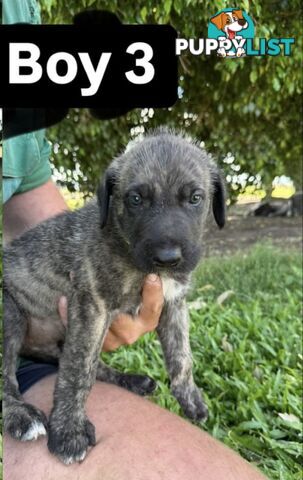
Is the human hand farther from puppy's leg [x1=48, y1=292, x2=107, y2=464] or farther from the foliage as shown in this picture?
the foliage

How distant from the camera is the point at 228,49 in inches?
94.1

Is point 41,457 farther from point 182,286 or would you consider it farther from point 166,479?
point 182,286

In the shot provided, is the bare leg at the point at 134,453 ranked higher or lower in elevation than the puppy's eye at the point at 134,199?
lower

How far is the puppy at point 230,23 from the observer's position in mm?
2268

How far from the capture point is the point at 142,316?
2.01 metres

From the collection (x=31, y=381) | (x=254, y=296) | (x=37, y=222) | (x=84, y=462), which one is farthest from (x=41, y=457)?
(x=254, y=296)

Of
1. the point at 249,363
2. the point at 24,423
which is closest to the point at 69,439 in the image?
the point at 24,423

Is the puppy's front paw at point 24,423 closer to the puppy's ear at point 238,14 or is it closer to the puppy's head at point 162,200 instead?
the puppy's head at point 162,200

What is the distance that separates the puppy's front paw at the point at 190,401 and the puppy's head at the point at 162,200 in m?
0.65

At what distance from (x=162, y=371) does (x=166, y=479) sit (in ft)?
5.43

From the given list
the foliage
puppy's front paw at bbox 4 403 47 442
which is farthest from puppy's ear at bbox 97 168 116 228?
the foliage

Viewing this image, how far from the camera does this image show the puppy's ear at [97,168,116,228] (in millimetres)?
1840

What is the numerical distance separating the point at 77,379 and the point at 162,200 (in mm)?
587

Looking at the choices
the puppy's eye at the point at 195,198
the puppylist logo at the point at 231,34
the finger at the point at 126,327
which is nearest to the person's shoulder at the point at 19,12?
the puppylist logo at the point at 231,34
